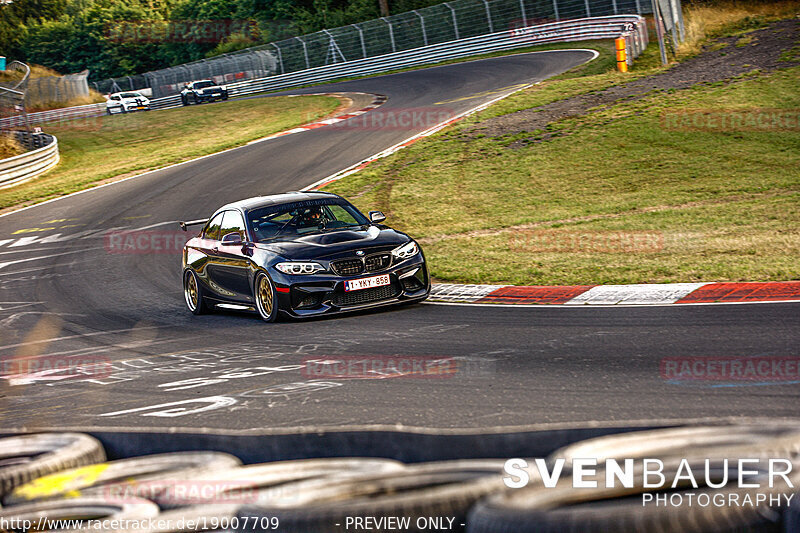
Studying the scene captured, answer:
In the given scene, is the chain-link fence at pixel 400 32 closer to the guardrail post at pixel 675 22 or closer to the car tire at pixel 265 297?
the guardrail post at pixel 675 22

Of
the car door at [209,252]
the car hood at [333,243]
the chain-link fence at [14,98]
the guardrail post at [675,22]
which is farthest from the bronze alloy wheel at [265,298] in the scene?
the chain-link fence at [14,98]

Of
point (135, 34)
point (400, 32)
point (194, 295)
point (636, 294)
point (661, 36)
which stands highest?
point (135, 34)

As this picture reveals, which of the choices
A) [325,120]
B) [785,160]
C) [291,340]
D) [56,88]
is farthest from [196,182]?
[56,88]

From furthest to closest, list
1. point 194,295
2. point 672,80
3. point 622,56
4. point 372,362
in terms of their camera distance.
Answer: point 622,56 → point 672,80 → point 194,295 → point 372,362

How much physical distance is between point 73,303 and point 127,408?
7185mm

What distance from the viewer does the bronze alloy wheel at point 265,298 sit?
11141 mm

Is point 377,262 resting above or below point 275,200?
below

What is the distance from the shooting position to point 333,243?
11.4m

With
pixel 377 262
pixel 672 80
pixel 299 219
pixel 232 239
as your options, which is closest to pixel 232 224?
pixel 232 239

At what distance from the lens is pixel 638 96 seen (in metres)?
25.4

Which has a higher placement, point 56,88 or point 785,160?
point 56,88

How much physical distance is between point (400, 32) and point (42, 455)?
4969cm

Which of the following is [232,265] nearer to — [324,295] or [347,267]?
[324,295]

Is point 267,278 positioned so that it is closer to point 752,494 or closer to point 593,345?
point 593,345
